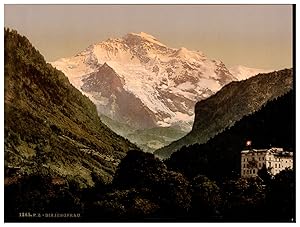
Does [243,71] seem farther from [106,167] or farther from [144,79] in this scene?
[106,167]

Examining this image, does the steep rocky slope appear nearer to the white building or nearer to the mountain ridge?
the mountain ridge

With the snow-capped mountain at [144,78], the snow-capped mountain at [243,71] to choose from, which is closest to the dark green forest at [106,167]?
the snow-capped mountain at [144,78]

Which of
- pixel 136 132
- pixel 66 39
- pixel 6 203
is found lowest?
pixel 6 203

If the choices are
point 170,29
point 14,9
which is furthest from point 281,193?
→ point 14,9

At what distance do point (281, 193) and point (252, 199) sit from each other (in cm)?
23

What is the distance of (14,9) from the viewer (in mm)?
6949

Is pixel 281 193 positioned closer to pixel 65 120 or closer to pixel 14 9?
pixel 65 120

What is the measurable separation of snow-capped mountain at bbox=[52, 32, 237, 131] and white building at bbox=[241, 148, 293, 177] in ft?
1.76

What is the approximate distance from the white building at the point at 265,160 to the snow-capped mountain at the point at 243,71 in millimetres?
604

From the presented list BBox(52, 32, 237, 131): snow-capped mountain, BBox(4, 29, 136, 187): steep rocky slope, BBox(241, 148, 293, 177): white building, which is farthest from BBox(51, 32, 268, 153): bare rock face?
BBox(241, 148, 293, 177): white building

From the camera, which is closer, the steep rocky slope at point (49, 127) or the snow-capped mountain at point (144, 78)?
the steep rocky slope at point (49, 127)

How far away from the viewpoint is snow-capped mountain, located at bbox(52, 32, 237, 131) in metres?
7.14

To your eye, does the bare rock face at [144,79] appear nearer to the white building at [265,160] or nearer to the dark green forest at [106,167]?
the dark green forest at [106,167]

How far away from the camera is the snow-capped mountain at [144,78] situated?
281 inches
